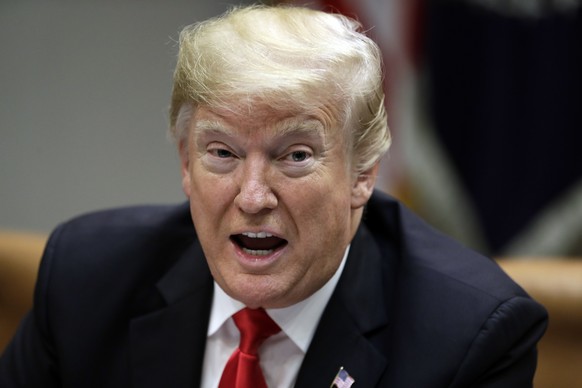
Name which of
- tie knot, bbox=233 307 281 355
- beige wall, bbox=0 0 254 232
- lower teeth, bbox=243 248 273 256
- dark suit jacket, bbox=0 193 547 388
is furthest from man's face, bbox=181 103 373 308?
beige wall, bbox=0 0 254 232

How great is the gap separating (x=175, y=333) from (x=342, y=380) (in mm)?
423

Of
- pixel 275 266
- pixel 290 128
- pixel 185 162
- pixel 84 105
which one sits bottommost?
pixel 84 105

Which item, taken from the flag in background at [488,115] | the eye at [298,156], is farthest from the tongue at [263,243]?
the flag in background at [488,115]

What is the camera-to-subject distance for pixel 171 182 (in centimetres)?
448

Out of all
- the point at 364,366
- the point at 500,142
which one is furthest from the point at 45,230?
the point at 364,366

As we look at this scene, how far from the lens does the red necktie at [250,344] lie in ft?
6.70

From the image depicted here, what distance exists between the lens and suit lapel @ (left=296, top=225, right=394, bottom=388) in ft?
6.62

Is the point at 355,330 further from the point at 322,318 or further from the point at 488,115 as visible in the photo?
the point at 488,115

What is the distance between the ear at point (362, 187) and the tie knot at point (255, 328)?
321mm

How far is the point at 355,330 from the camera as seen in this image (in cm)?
207

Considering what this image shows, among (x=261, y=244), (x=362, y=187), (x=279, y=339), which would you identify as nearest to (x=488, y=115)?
(x=362, y=187)

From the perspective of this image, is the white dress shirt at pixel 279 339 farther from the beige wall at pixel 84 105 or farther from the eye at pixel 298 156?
the beige wall at pixel 84 105

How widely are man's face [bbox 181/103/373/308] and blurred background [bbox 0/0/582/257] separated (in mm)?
1278

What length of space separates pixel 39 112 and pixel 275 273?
281 centimetres
